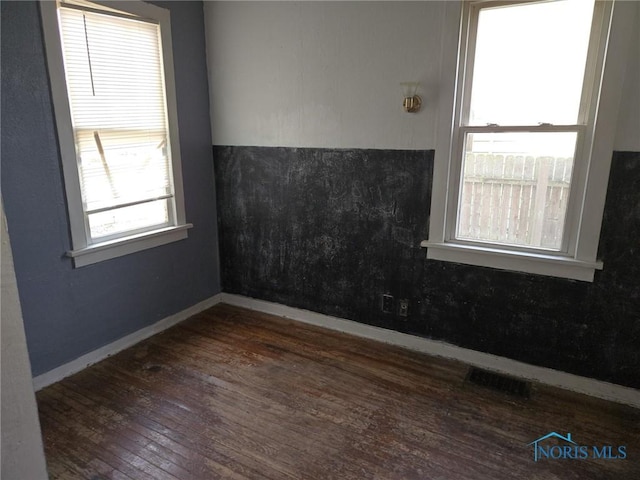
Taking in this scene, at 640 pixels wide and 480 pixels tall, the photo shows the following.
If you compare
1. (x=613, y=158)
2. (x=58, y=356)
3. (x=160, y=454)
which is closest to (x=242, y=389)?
(x=160, y=454)

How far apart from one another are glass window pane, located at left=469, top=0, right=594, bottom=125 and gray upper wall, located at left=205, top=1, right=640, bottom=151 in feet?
0.79

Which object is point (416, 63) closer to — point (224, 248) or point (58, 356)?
point (224, 248)

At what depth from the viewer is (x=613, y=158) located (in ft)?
7.61

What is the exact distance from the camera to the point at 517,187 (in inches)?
104

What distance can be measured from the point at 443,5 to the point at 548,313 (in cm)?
201

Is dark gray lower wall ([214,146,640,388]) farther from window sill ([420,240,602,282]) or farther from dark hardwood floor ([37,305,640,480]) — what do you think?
dark hardwood floor ([37,305,640,480])

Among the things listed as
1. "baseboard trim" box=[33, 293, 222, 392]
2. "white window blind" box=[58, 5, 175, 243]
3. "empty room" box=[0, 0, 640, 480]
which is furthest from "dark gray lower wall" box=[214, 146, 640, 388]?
"white window blind" box=[58, 5, 175, 243]

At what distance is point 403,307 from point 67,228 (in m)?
2.33

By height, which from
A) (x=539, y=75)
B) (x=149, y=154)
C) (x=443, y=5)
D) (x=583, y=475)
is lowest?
(x=583, y=475)

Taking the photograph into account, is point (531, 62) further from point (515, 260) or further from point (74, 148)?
point (74, 148)

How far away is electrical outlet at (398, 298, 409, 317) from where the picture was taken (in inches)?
123

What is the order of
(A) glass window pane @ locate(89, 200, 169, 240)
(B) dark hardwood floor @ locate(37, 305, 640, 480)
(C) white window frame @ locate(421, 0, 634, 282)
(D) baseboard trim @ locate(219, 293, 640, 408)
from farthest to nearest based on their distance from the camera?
(A) glass window pane @ locate(89, 200, 169, 240), (D) baseboard trim @ locate(219, 293, 640, 408), (C) white window frame @ locate(421, 0, 634, 282), (B) dark hardwood floor @ locate(37, 305, 640, 480)

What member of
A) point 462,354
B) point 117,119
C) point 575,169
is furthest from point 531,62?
point 117,119

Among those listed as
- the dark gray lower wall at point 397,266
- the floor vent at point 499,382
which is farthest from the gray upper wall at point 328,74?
the floor vent at point 499,382
